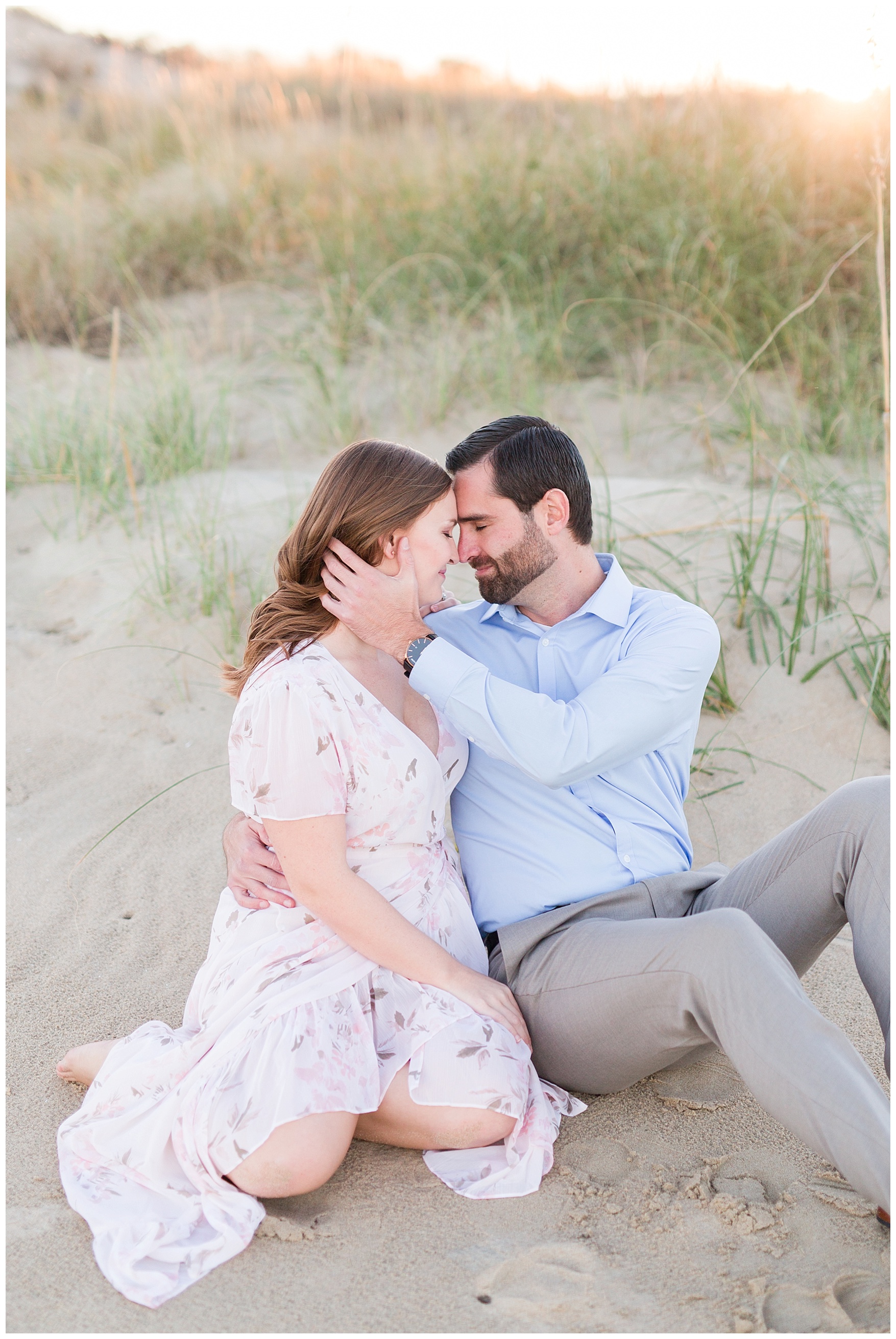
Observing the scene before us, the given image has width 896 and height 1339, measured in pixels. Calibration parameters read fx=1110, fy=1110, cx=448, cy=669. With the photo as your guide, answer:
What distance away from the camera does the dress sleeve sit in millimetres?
2283

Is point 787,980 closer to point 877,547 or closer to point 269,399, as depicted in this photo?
point 877,547

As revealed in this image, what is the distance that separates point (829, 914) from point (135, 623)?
306 centimetres

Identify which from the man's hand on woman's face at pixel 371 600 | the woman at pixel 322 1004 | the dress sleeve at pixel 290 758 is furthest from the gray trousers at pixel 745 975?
the man's hand on woman's face at pixel 371 600

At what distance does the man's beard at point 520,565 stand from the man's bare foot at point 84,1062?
1425 millimetres

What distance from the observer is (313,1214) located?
221 cm

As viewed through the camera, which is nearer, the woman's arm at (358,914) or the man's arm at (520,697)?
the woman's arm at (358,914)

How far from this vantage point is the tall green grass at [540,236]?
19.1 ft

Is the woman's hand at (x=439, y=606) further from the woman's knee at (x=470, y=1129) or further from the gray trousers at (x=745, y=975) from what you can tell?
the woman's knee at (x=470, y=1129)

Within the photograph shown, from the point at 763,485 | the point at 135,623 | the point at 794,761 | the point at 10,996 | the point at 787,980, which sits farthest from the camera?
the point at 763,485

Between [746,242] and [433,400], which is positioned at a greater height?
[746,242]

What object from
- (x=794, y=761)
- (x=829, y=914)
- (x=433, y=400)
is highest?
(x=433, y=400)

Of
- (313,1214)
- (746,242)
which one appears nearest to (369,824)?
(313,1214)

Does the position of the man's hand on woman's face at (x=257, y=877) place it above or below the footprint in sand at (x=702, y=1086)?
above

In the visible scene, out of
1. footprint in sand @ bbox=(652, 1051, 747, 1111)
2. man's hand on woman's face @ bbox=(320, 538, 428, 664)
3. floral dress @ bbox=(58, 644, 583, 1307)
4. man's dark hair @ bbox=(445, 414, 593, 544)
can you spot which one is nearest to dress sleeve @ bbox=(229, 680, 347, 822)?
floral dress @ bbox=(58, 644, 583, 1307)
